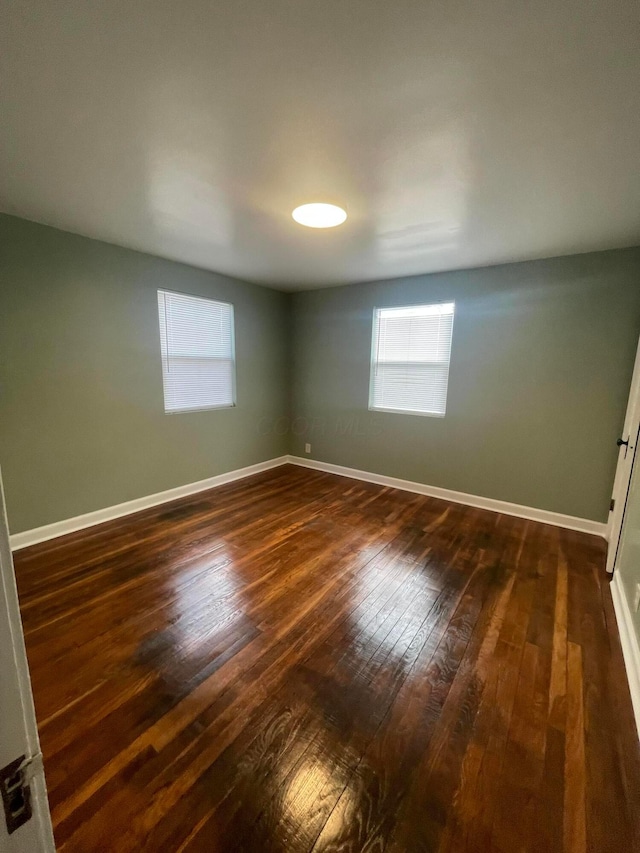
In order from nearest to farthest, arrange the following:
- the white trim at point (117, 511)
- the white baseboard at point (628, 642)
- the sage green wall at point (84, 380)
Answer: the white baseboard at point (628, 642) < the sage green wall at point (84, 380) < the white trim at point (117, 511)

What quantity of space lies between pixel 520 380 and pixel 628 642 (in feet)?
7.36

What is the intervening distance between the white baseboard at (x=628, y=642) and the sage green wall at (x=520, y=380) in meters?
1.16

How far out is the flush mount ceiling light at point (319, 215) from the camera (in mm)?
2170

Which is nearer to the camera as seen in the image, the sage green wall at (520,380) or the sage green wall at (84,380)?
the sage green wall at (84,380)

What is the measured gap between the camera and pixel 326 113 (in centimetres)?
141

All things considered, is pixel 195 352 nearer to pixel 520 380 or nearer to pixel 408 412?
pixel 408 412

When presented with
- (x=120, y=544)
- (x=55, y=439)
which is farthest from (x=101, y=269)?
(x=120, y=544)

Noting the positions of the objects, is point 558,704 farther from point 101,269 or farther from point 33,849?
point 101,269

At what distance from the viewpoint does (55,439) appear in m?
2.84

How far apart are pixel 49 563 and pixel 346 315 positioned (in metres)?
3.89

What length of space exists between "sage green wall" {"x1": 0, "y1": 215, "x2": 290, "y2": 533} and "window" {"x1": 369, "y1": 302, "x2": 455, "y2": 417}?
1.94m

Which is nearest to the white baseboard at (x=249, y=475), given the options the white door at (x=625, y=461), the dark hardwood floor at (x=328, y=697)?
the dark hardwood floor at (x=328, y=697)

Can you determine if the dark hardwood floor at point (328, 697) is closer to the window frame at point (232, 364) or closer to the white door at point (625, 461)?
the white door at point (625, 461)


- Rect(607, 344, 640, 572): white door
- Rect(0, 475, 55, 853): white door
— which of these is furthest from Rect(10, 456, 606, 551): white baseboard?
Rect(0, 475, 55, 853): white door
